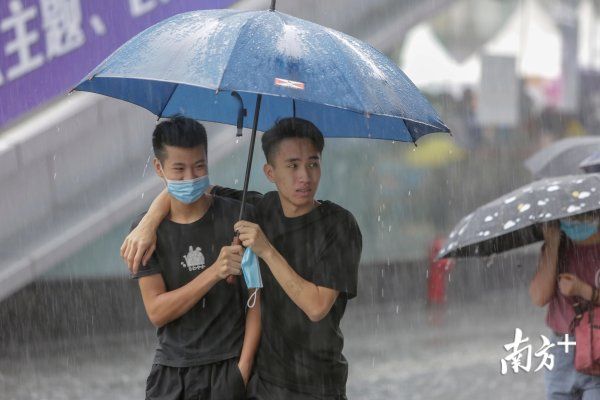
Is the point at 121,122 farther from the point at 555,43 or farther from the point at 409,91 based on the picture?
the point at 555,43

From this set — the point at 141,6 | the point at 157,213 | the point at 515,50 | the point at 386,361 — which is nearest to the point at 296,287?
the point at 157,213

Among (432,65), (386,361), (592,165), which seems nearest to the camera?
(592,165)

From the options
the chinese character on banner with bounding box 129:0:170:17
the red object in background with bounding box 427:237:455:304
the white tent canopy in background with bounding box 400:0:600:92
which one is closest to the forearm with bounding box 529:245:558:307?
the chinese character on banner with bounding box 129:0:170:17

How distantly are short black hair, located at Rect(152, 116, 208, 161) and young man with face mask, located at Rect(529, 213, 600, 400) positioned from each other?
1.85 m

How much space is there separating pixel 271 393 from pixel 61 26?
17.6 feet

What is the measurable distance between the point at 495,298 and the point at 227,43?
9698 mm

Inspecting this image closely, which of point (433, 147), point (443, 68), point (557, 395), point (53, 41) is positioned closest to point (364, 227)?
point (433, 147)

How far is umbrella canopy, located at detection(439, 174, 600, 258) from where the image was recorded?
464cm

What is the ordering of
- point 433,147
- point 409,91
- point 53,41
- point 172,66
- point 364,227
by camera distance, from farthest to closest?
point 433,147, point 364,227, point 53,41, point 409,91, point 172,66

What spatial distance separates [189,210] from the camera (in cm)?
405

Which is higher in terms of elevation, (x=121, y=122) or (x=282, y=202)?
(x=121, y=122)

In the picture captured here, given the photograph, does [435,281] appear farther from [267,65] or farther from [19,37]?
[267,65]

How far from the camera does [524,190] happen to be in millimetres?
4969

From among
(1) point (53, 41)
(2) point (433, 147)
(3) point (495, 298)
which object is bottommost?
(3) point (495, 298)
